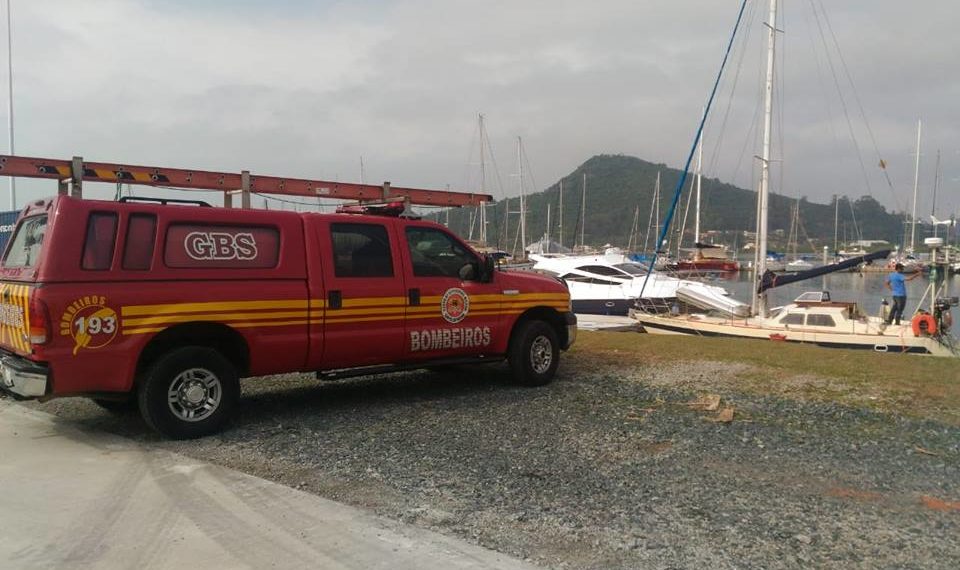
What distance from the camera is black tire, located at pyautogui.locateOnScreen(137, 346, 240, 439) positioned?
243 inches

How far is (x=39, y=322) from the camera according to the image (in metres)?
5.63

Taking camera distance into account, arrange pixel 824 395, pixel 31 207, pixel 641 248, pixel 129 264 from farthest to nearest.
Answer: pixel 641 248 < pixel 824 395 < pixel 31 207 < pixel 129 264

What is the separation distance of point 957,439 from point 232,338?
6479mm

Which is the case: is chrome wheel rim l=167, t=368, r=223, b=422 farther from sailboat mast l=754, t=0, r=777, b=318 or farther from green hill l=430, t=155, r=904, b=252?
green hill l=430, t=155, r=904, b=252

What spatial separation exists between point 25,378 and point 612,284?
1042 inches

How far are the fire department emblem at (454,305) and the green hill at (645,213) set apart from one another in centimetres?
4512

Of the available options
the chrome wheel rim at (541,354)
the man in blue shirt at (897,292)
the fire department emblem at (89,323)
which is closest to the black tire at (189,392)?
the fire department emblem at (89,323)

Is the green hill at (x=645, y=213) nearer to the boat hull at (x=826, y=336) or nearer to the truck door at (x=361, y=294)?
the boat hull at (x=826, y=336)

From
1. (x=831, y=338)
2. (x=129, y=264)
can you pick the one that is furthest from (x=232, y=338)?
(x=831, y=338)

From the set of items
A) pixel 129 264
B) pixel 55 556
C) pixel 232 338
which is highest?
pixel 129 264

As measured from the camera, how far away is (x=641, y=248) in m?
69.7

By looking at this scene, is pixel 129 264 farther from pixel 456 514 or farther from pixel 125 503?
pixel 456 514

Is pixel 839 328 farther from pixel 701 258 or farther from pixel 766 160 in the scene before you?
pixel 701 258

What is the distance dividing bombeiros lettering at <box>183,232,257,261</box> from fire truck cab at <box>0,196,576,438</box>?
0.04 feet
